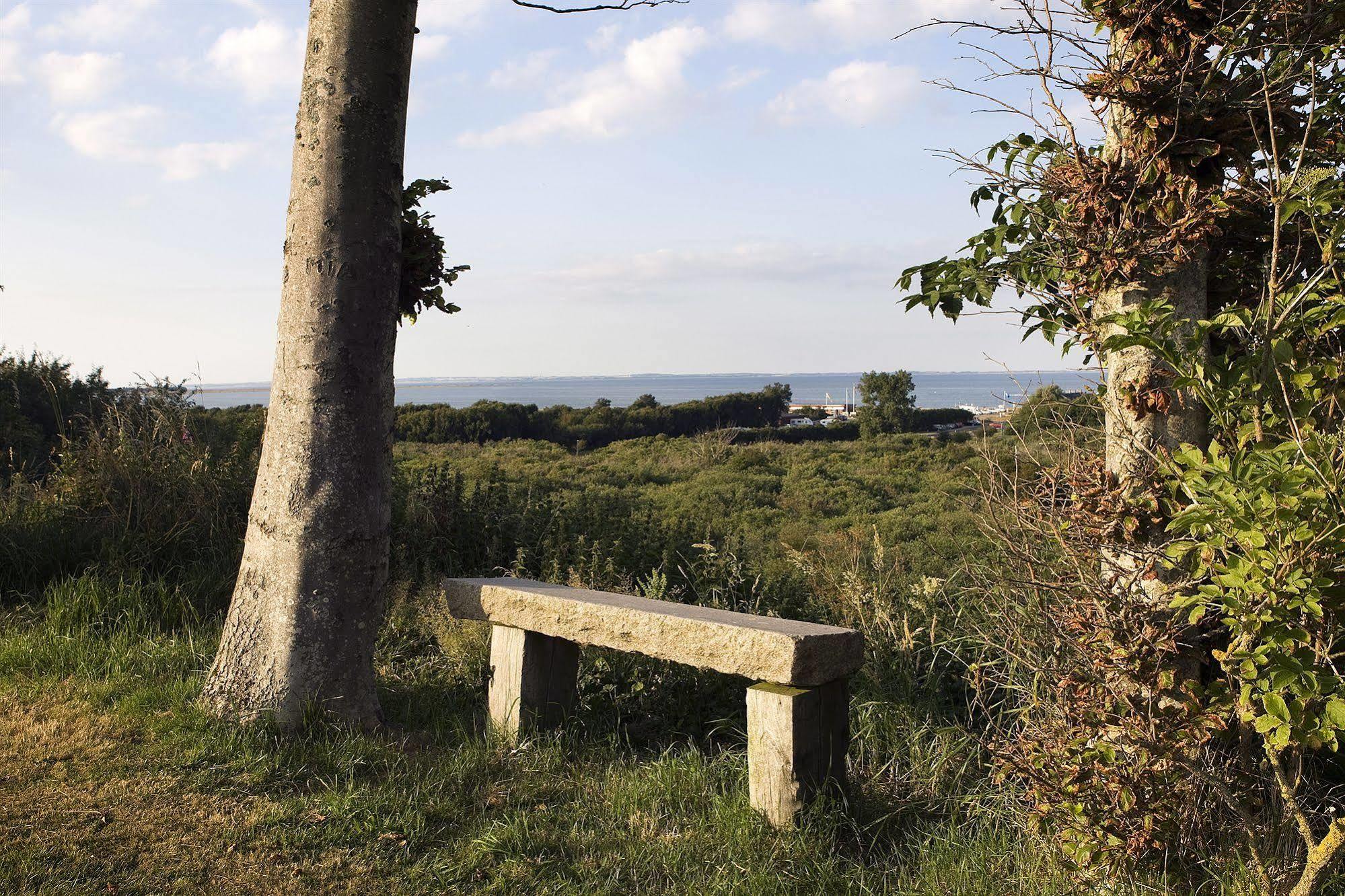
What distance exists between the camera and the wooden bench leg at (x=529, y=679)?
396 cm

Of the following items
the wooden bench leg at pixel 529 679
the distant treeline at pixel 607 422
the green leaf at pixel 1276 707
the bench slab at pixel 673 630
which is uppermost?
the distant treeline at pixel 607 422

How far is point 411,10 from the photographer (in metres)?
3.88

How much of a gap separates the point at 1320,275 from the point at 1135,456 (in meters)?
0.68

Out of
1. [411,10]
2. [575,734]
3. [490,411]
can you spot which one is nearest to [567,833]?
[575,734]

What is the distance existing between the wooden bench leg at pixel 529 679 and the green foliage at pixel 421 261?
1613 millimetres

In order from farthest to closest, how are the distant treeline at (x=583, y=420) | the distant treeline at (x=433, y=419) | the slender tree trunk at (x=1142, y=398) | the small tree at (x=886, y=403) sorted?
the small tree at (x=886, y=403), the distant treeline at (x=583, y=420), the distant treeline at (x=433, y=419), the slender tree trunk at (x=1142, y=398)

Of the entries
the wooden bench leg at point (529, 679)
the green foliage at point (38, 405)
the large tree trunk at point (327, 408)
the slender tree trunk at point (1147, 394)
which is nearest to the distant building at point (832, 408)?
the green foliage at point (38, 405)

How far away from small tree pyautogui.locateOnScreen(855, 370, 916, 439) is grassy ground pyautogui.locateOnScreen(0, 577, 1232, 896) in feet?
78.9

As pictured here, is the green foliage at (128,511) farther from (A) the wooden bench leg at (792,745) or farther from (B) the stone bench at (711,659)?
(A) the wooden bench leg at (792,745)

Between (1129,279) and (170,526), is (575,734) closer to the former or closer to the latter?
(1129,279)

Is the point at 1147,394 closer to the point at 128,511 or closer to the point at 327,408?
the point at 327,408

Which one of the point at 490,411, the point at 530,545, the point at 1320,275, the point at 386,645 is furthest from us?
the point at 490,411

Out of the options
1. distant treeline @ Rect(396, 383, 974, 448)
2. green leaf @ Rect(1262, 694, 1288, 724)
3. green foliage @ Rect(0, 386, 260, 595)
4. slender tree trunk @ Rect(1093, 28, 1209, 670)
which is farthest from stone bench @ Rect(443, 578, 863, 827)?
distant treeline @ Rect(396, 383, 974, 448)

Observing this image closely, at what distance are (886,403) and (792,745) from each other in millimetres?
25922
